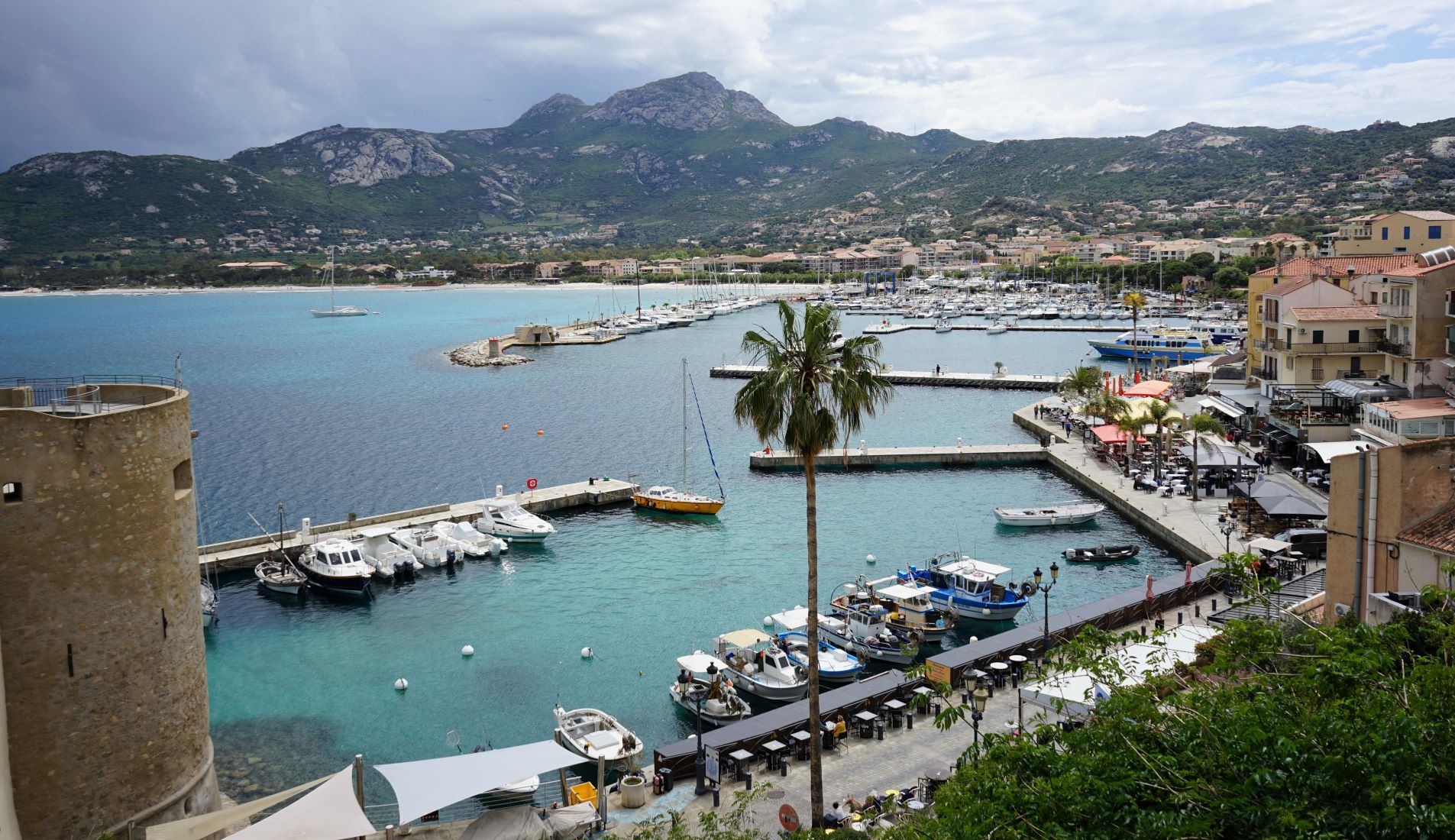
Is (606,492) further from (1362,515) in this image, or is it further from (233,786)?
(1362,515)

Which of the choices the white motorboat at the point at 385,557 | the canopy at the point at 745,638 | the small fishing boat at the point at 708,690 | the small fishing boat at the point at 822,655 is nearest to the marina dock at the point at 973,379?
the white motorboat at the point at 385,557

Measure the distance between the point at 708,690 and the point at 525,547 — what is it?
55.0 ft

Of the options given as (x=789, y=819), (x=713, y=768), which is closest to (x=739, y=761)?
(x=713, y=768)

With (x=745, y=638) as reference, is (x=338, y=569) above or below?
above

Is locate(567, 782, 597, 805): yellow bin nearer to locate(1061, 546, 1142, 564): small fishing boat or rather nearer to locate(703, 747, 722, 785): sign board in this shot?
locate(703, 747, 722, 785): sign board

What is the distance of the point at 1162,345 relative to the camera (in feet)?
277

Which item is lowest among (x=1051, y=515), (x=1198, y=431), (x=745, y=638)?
(x=745, y=638)

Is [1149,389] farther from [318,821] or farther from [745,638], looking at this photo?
[318,821]

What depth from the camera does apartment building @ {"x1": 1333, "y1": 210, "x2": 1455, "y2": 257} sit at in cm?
5391

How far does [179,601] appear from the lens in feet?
46.9

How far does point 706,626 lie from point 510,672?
5.70 metres

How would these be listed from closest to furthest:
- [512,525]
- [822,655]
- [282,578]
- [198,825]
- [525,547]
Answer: [198,825] < [822,655] < [282,578] < [525,547] < [512,525]

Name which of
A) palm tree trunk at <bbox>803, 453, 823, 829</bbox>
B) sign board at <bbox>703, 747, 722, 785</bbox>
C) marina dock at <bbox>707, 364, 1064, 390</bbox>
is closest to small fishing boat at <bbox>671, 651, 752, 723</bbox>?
sign board at <bbox>703, 747, 722, 785</bbox>

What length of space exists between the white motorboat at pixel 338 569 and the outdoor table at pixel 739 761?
18.5 meters
